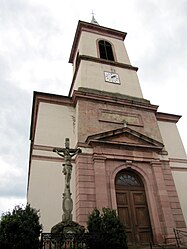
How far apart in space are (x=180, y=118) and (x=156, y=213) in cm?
834

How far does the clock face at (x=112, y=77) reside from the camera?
17.8 meters

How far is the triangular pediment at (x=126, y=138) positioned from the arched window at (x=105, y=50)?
839cm

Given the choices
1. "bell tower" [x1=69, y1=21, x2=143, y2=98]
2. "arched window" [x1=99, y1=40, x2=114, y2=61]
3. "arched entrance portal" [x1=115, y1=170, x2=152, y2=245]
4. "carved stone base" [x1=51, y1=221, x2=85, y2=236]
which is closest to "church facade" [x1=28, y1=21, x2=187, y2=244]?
"arched entrance portal" [x1=115, y1=170, x2=152, y2=245]

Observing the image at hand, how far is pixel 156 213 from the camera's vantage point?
12242 mm

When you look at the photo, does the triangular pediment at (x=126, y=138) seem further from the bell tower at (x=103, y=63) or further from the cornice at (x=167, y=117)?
the bell tower at (x=103, y=63)

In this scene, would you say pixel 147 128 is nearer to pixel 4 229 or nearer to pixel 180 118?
pixel 180 118

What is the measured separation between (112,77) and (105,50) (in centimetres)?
392

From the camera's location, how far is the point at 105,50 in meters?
20.8

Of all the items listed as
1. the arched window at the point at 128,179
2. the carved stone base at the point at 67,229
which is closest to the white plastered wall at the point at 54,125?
the arched window at the point at 128,179

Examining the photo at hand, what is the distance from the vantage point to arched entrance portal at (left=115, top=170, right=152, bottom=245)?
1173 cm

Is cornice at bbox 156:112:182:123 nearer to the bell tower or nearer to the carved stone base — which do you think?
the bell tower

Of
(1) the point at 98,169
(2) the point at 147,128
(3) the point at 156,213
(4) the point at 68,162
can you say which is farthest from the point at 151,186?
(4) the point at 68,162

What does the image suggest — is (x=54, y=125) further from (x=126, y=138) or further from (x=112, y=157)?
(x=126, y=138)

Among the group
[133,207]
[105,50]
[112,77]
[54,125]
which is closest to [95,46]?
[105,50]
